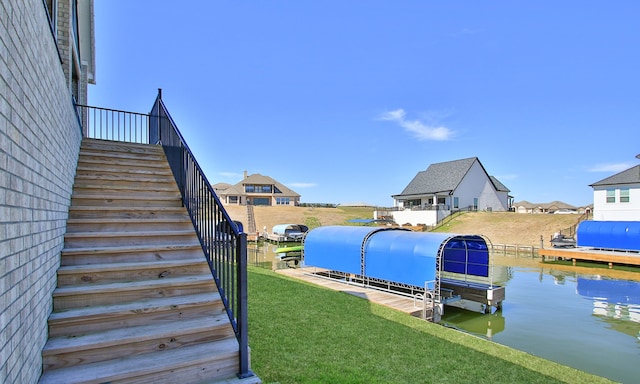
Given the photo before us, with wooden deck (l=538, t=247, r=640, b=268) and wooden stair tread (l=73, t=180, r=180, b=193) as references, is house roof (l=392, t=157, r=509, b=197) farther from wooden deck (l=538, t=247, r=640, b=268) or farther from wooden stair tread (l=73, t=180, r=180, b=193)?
wooden stair tread (l=73, t=180, r=180, b=193)

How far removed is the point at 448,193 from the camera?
36.8m

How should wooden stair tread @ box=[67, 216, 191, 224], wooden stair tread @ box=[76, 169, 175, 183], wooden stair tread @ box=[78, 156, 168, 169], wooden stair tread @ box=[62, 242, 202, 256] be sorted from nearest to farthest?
1. wooden stair tread @ box=[62, 242, 202, 256]
2. wooden stair tread @ box=[67, 216, 191, 224]
3. wooden stair tread @ box=[76, 169, 175, 183]
4. wooden stair tread @ box=[78, 156, 168, 169]

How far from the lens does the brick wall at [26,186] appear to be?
2008 mm

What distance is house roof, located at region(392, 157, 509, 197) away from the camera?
3784cm

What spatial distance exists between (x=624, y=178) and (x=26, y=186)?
32.3 m

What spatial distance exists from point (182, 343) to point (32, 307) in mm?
1298

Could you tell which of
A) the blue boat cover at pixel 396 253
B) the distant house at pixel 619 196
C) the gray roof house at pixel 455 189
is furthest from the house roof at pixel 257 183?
the blue boat cover at pixel 396 253

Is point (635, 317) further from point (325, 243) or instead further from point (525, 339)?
point (325, 243)

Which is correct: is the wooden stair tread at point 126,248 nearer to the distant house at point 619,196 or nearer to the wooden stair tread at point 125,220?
the wooden stair tread at point 125,220

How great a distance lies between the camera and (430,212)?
35.1 metres

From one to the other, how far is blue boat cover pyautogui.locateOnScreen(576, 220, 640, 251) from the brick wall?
2426 centimetres

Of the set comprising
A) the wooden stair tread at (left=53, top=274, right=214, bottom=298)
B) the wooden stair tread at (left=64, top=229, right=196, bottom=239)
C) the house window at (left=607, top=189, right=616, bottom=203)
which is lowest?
the wooden stair tread at (left=53, top=274, right=214, bottom=298)

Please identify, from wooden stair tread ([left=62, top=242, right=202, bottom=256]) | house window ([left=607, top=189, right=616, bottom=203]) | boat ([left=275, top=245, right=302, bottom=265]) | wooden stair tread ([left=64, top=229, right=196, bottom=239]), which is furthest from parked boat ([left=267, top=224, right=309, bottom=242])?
wooden stair tread ([left=62, top=242, right=202, bottom=256])

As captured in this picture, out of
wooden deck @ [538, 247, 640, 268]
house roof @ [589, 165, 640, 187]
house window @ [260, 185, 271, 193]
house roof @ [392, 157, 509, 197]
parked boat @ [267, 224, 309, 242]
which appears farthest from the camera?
house window @ [260, 185, 271, 193]
